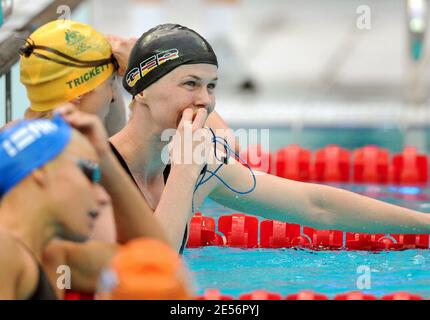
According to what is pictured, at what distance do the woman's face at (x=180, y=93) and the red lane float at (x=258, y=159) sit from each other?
334cm

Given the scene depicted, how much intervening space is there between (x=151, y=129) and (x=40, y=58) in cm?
58

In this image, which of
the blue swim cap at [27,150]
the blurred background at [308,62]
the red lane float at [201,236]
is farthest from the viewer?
the blurred background at [308,62]

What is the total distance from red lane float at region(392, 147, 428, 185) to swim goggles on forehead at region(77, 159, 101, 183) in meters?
4.77

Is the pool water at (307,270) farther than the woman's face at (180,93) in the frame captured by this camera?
Yes

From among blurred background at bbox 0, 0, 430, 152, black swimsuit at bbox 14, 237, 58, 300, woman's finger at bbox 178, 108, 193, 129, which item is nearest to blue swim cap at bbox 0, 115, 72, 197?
black swimsuit at bbox 14, 237, 58, 300

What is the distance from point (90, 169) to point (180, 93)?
1.08m

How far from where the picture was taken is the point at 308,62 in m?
12.0

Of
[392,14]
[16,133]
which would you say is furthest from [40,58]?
[392,14]

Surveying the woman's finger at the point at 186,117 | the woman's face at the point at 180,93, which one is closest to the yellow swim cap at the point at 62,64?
the woman's face at the point at 180,93

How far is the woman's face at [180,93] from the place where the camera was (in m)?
3.28

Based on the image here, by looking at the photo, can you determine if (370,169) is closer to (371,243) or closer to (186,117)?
(371,243)

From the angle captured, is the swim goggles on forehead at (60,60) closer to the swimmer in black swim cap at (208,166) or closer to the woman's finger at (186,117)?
the swimmer in black swim cap at (208,166)

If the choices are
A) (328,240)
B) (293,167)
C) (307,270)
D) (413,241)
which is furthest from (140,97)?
(293,167)

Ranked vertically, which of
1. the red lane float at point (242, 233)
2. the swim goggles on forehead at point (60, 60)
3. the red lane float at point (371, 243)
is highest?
the swim goggles on forehead at point (60, 60)
